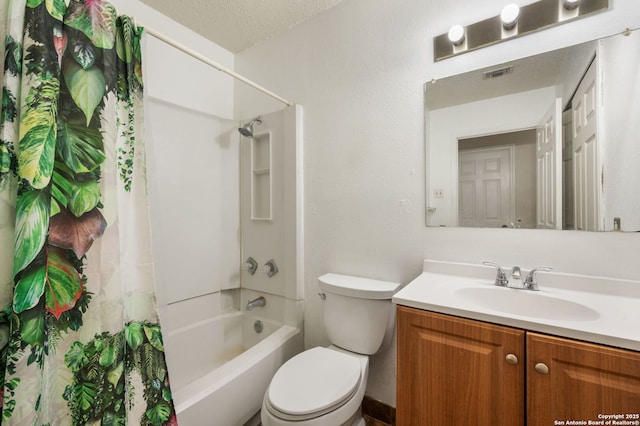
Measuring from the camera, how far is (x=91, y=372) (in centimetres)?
84

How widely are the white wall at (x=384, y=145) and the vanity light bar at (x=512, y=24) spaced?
30 mm

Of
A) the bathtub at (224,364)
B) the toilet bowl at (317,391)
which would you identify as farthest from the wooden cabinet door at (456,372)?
the bathtub at (224,364)

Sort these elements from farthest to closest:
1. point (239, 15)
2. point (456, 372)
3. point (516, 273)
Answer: point (239, 15) → point (516, 273) → point (456, 372)

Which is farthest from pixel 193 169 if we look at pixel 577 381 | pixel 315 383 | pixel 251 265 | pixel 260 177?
pixel 577 381

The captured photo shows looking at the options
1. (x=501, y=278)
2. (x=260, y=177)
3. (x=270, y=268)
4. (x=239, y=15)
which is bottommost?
(x=270, y=268)

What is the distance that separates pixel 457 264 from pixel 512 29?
1.06 m

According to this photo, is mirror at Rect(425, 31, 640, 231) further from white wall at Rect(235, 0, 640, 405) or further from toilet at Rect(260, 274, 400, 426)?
toilet at Rect(260, 274, 400, 426)

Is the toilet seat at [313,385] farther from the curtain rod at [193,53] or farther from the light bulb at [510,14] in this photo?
the light bulb at [510,14]

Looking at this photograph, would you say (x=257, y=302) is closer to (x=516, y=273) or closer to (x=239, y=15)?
(x=516, y=273)

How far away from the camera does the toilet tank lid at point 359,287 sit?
1301mm

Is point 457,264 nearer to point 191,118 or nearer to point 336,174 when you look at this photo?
point 336,174

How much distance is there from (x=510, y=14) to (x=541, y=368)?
4.45 ft

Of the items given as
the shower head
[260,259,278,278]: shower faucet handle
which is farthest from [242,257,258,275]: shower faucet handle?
the shower head

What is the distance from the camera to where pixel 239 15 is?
1.75 metres
